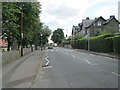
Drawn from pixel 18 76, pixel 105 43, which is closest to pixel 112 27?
pixel 105 43

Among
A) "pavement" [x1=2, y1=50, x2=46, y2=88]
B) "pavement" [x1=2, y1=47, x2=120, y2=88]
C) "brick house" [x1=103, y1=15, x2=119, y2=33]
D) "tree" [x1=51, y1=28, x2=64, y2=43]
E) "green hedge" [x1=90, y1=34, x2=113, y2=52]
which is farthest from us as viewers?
"tree" [x1=51, y1=28, x2=64, y2=43]

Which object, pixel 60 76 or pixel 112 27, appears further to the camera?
pixel 112 27

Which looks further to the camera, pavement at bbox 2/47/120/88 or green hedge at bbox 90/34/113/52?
green hedge at bbox 90/34/113/52

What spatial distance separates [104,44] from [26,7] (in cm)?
1393

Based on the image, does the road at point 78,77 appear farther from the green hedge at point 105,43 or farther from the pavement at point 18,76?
the green hedge at point 105,43

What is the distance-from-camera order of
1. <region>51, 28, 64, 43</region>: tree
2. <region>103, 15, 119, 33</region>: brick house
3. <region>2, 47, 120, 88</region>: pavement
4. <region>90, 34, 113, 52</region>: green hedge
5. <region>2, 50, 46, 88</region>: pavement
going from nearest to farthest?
<region>2, 50, 46, 88</region>: pavement, <region>2, 47, 120, 88</region>: pavement, <region>90, 34, 113, 52</region>: green hedge, <region>103, 15, 119, 33</region>: brick house, <region>51, 28, 64, 43</region>: tree

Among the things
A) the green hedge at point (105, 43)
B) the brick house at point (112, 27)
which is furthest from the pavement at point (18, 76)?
the brick house at point (112, 27)

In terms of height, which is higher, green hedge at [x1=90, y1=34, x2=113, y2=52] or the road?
green hedge at [x1=90, y1=34, x2=113, y2=52]

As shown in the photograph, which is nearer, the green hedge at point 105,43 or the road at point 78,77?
the road at point 78,77

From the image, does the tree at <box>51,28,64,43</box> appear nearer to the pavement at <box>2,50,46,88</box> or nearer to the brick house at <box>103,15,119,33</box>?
the brick house at <box>103,15,119,33</box>

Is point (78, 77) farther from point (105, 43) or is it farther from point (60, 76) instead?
point (105, 43)

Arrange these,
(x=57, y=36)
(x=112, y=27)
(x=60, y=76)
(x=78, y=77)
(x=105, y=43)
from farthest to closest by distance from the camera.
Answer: (x=57, y=36)
(x=112, y=27)
(x=105, y=43)
(x=60, y=76)
(x=78, y=77)

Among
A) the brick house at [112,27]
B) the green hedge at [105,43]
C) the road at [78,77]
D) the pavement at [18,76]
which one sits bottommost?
the road at [78,77]

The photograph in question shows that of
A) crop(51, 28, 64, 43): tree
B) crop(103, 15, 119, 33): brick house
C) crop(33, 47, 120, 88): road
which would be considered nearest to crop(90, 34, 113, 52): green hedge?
crop(103, 15, 119, 33): brick house
